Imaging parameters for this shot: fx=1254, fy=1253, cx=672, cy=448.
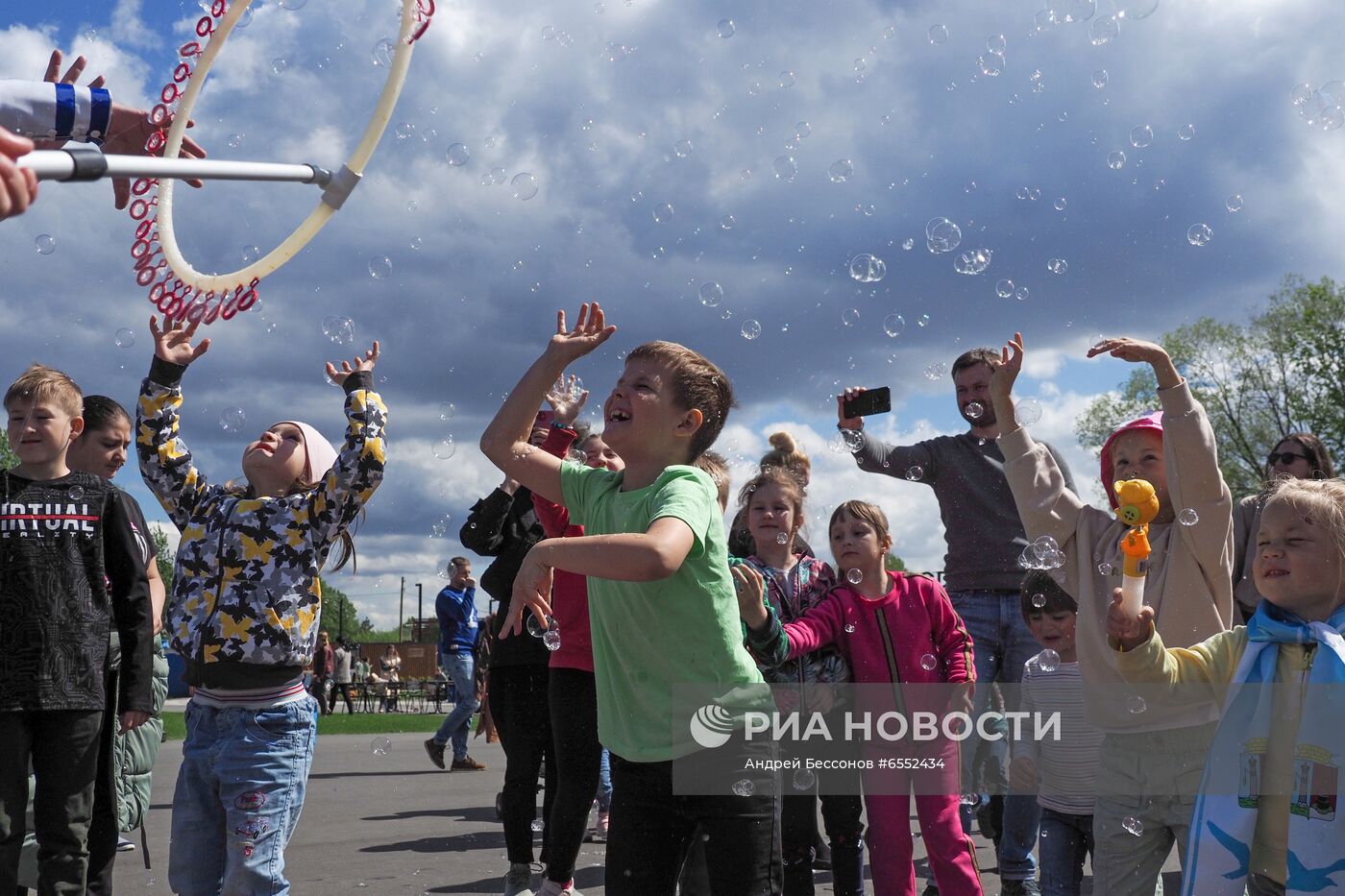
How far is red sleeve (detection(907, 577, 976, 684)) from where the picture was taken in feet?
15.7

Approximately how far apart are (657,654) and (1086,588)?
5.08ft

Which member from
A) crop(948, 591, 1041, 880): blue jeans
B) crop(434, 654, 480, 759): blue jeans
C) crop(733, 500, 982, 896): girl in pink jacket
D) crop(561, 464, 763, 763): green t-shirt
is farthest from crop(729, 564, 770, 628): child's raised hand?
crop(434, 654, 480, 759): blue jeans

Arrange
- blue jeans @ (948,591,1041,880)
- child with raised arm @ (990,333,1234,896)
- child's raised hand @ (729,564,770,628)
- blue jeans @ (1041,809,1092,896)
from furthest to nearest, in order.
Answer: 1. blue jeans @ (948,591,1041,880)
2. blue jeans @ (1041,809,1092,896)
3. child's raised hand @ (729,564,770,628)
4. child with raised arm @ (990,333,1234,896)

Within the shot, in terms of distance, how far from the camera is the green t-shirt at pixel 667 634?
10.2 ft

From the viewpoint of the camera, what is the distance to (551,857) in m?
4.86

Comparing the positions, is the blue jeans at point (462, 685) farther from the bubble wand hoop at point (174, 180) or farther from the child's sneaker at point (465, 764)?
the bubble wand hoop at point (174, 180)

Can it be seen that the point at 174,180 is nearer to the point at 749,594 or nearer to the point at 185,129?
the point at 185,129

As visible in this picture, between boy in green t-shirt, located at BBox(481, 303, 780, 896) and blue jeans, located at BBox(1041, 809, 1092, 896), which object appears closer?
boy in green t-shirt, located at BBox(481, 303, 780, 896)

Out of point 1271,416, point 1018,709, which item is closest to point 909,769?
point 1018,709

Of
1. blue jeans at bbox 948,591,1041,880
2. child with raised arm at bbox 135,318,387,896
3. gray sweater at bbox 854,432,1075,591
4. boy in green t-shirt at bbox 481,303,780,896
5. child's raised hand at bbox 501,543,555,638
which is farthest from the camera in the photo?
gray sweater at bbox 854,432,1075,591

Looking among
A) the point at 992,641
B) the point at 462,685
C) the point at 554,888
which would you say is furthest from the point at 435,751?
the point at 992,641

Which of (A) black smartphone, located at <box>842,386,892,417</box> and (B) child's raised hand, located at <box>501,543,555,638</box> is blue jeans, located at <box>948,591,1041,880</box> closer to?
(A) black smartphone, located at <box>842,386,892,417</box>

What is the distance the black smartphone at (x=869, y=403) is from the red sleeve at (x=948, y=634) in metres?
1.04

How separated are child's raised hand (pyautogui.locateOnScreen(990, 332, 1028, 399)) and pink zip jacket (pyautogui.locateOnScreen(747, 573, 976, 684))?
0.96 meters
